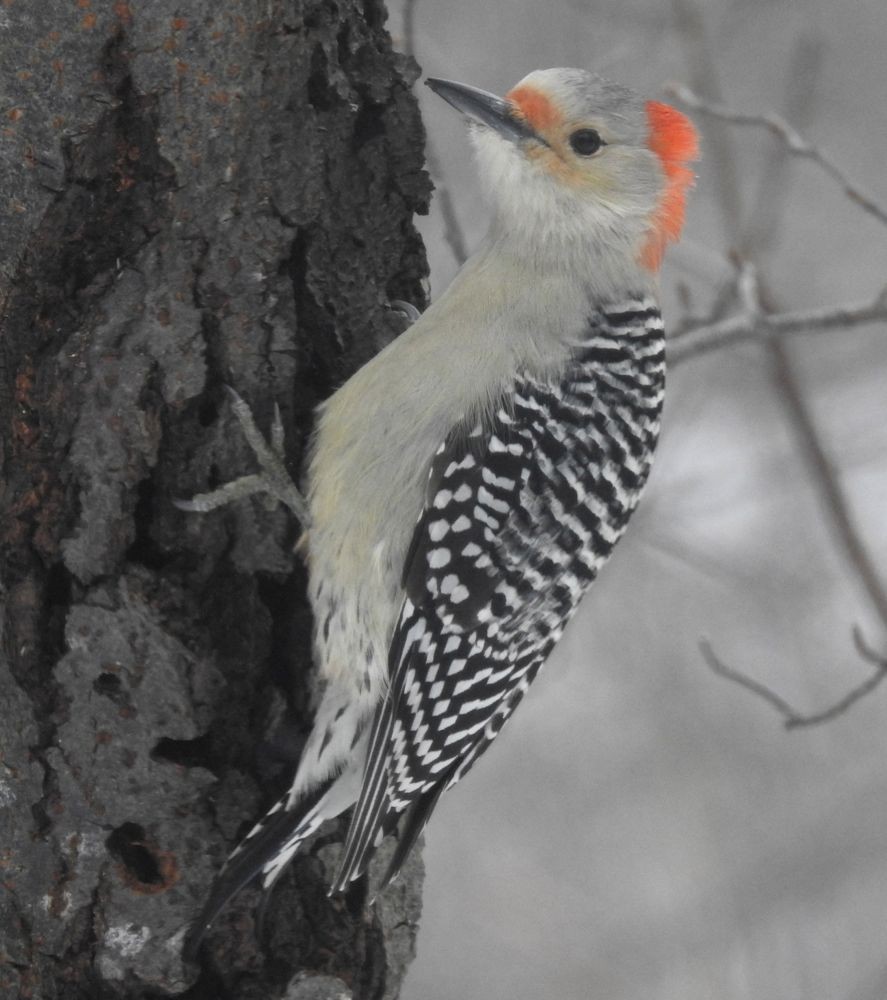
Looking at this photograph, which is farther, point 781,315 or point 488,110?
point 781,315

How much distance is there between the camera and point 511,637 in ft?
9.77

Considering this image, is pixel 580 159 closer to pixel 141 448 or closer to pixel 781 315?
pixel 781 315

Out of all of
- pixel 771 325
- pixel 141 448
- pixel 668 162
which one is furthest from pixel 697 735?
pixel 141 448

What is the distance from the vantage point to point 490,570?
2.92 metres

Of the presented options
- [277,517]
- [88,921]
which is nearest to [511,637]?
[277,517]

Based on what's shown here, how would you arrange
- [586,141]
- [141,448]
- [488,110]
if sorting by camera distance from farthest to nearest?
1. [586,141]
2. [488,110]
3. [141,448]

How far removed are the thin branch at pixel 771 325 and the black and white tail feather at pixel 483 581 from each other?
49cm

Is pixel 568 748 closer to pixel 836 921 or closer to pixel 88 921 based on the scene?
pixel 836 921

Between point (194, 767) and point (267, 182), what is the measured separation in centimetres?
117

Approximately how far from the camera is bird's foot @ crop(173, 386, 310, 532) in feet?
8.77

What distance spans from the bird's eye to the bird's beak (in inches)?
4.2

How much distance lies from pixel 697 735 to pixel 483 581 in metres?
4.31

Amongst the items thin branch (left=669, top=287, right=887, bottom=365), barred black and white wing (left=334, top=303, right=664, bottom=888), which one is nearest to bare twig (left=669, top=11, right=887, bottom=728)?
thin branch (left=669, top=287, right=887, bottom=365)

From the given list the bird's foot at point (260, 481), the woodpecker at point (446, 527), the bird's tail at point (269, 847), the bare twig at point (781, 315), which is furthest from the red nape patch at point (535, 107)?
the bird's tail at point (269, 847)
